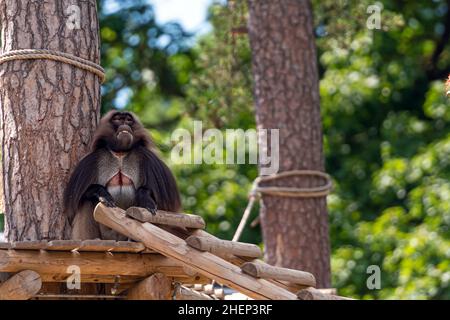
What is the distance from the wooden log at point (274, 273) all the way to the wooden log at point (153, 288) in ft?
2.44

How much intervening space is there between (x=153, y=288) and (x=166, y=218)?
1.67ft

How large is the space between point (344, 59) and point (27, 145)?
10.2m

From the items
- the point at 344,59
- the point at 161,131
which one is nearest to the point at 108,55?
the point at 161,131

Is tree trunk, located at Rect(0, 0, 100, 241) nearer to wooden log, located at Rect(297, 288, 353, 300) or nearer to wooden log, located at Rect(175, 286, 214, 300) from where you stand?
wooden log, located at Rect(175, 286, 214, 300)

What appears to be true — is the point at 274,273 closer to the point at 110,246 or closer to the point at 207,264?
the point at 207,264

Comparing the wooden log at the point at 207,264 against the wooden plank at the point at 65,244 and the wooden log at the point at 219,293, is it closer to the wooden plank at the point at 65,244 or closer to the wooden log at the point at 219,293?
the wooden plank at the point at 65,244

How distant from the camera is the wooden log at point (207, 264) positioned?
720 cm

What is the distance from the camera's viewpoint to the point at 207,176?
1855 centimetres

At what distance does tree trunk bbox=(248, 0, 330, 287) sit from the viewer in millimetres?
11445

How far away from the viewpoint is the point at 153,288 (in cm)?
771

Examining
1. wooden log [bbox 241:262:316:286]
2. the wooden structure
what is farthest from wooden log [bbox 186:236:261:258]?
wooden log [bbox 241:262:316:286]

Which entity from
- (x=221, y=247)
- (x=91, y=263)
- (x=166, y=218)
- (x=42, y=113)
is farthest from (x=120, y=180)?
(x=221, y=247)
